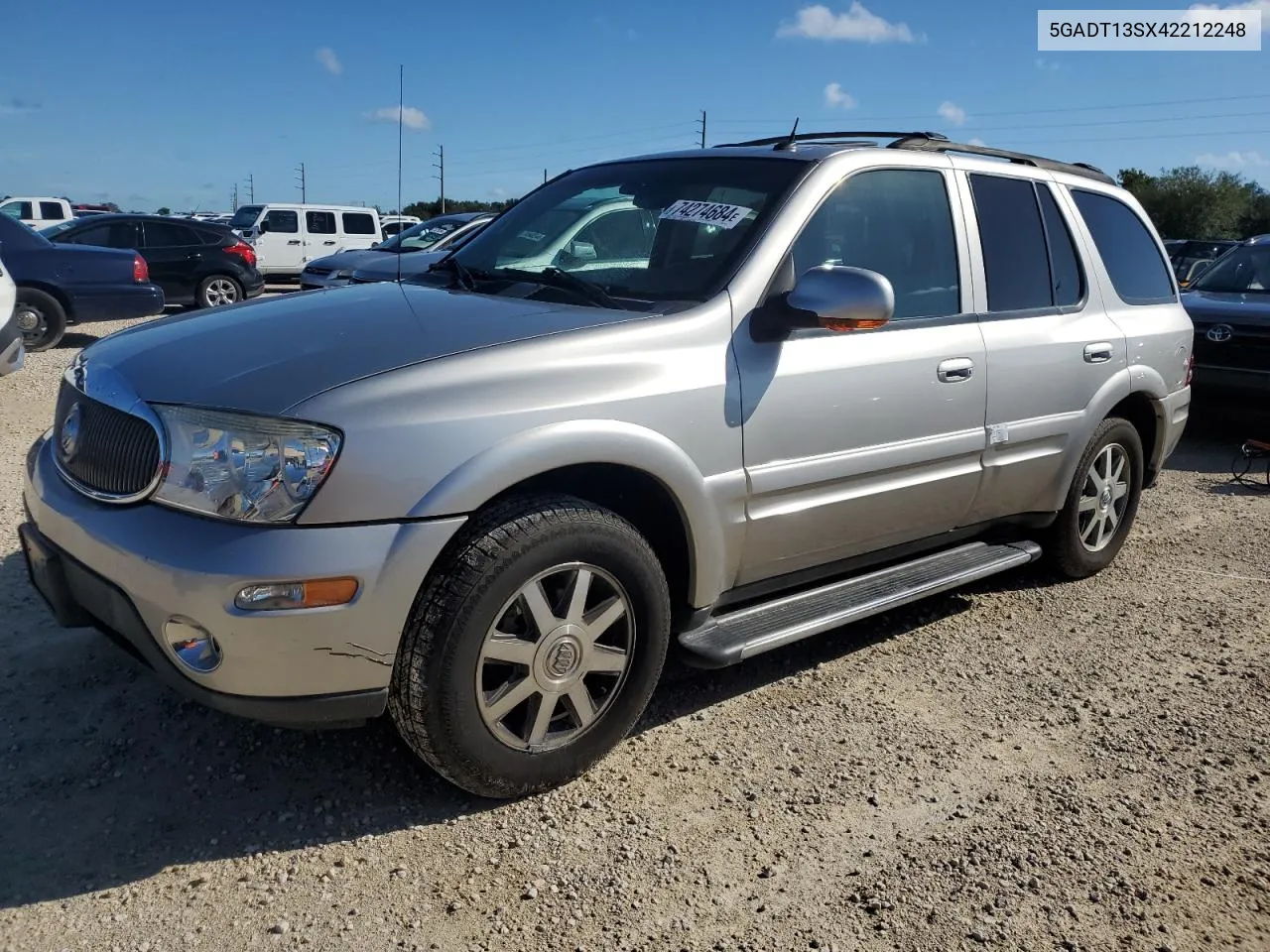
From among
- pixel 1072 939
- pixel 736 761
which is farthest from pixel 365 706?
pixel 1072 939

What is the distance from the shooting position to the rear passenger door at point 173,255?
581 inches

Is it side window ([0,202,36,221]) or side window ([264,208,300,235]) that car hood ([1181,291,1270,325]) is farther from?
side window ([0,202,36,221])

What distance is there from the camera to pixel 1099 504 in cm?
482

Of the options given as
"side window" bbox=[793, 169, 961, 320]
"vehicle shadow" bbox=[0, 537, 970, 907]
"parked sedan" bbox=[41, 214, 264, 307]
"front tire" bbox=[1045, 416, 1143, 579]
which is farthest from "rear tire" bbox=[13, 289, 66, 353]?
"front tire" bbox=[1045, 416, 1143, 579]

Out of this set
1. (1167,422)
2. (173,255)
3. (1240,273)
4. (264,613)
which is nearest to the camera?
(264,613)

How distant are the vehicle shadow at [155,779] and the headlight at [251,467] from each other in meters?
0.88

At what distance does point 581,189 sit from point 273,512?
7.10 ft

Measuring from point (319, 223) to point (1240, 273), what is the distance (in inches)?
747

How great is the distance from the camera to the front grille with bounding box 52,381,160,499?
2.59 metres

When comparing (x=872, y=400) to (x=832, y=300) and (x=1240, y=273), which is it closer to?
(x=832, y=300)

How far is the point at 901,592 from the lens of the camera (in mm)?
3637

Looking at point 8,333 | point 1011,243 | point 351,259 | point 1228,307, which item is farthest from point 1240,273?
point 8,333

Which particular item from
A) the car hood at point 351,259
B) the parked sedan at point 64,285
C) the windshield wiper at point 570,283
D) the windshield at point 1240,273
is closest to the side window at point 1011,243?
the windshield wiper at point 570,283

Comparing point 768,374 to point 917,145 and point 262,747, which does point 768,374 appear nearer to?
point 917,145
